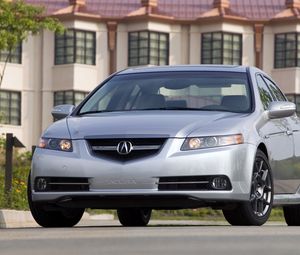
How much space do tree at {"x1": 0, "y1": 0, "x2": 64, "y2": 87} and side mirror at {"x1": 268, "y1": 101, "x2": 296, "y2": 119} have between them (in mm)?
20125

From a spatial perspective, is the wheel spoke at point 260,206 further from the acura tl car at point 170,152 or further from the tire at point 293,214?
the tire at point 293,214

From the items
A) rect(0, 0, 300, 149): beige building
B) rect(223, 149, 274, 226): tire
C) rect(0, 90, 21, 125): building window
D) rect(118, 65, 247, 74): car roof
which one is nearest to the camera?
rect(223, 149, 274, 226): tire

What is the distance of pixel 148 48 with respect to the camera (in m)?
64.2

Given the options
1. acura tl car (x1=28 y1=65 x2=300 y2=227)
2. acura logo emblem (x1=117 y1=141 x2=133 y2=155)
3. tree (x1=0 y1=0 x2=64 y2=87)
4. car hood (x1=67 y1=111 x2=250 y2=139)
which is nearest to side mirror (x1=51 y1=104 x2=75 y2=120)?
acura tl car (x1=28 y1=65 x2=300 y2=227)

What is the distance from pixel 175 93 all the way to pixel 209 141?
4.62 ft

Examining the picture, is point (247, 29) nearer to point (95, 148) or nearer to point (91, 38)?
point (91, 38)

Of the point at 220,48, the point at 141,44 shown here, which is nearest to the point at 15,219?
the point at 141,44

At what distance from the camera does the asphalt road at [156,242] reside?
8352 mm

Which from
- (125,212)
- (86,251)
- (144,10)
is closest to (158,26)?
(144,10)

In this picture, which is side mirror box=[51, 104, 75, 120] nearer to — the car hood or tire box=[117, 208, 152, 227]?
the car hood

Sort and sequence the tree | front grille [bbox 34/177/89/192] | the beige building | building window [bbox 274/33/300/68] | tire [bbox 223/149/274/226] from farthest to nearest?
1. building window [bbox 274/33/300/68]
2. the beige building
3. the tree
4. tire [bbox 223/149/274/226]
5. front grille [bbox 34/177/89/192]

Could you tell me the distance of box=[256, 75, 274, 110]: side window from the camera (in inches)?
505

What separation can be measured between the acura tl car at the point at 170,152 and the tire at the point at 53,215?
0.04 ft

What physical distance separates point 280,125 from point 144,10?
51.9 meters
